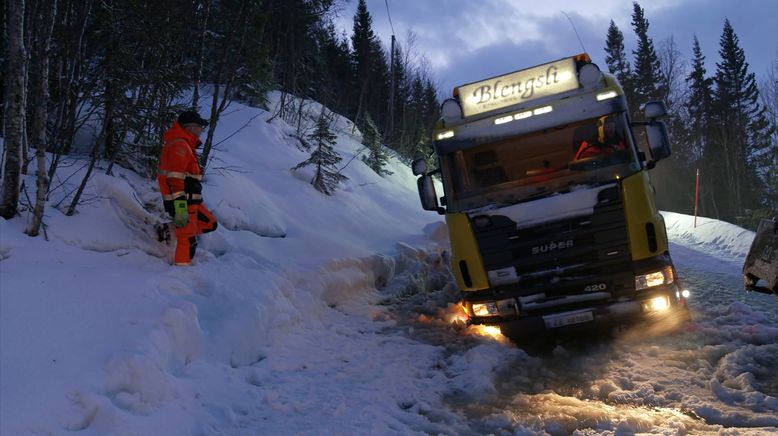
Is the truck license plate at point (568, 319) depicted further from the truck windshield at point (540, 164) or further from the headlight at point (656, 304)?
the truck windshield at point (540, 164)

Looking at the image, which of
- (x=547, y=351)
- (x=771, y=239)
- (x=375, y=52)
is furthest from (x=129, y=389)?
(x=375, y=52)

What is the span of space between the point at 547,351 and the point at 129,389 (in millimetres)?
4122

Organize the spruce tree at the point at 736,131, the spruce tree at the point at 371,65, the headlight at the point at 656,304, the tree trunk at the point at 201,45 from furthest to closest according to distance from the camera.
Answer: the spruce tree at the point at 371,65
the spruce tree at the point at 736,131
the tree trunk at the point at 201,45
the headlight at the point at 656,304

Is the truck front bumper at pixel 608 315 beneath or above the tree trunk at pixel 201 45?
beneath

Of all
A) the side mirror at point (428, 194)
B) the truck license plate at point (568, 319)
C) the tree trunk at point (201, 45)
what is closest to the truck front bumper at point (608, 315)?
the truck license plate at point (568, 319)

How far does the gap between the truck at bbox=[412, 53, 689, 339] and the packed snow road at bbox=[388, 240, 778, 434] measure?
0.37m

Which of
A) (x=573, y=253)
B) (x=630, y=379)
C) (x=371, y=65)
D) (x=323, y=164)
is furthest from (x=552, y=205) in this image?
(x=371, y=65)

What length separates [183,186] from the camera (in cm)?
588

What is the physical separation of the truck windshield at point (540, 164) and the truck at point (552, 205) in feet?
0.04

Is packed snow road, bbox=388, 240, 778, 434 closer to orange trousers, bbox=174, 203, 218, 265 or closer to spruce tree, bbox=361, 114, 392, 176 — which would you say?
orange trousers, bbox=174, 203, 218, 265

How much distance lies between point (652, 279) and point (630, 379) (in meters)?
1.11

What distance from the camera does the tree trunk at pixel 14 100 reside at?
477 cm

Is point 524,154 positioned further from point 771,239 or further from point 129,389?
point 129,389

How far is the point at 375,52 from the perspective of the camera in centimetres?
4719
